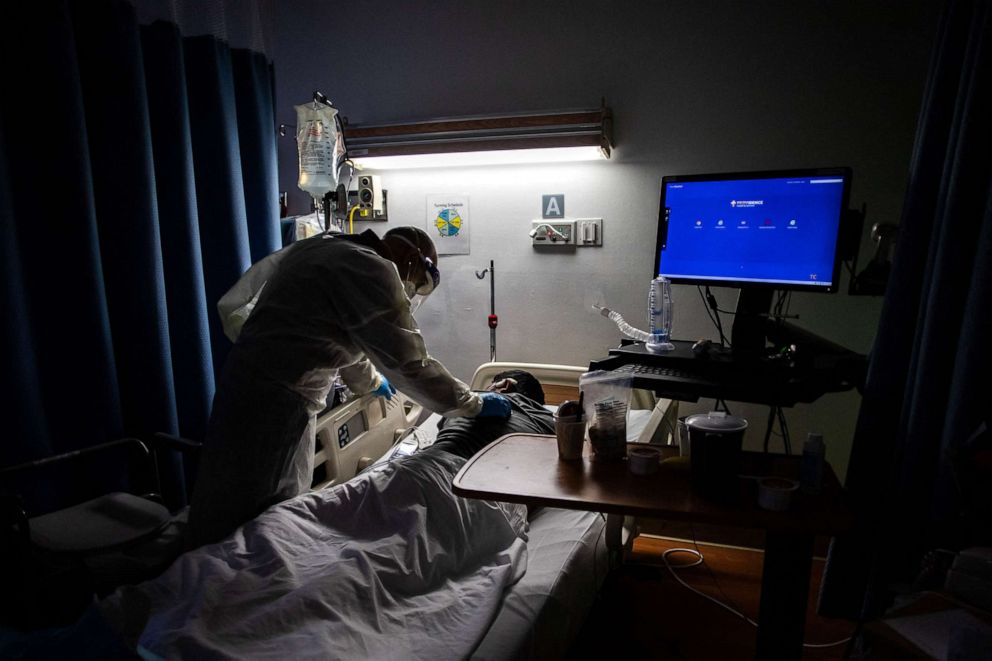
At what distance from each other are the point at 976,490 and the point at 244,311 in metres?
2.04

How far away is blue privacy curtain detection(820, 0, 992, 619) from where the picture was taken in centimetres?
114

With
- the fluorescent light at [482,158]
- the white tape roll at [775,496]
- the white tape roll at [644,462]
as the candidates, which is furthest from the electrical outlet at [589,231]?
the white tape roll at [775,496]

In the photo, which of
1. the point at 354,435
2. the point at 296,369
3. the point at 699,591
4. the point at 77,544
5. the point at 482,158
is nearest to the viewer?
the point at 77,544

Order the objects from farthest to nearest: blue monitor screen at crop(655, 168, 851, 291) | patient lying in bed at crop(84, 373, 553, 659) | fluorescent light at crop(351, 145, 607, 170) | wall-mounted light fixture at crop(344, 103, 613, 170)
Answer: fluorescent light at crop(351, 145, 607, 170) < wall-mounted light fixture at crop(344, 103, 613, 170) < blue monitor screen at crop(655, 168, 851, 291) < patient lying in bed at crop(84, 373, 553, 659)

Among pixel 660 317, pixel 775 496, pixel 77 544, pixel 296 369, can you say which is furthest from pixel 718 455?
pixel 77 544

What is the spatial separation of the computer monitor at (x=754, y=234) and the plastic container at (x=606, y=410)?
550 mm

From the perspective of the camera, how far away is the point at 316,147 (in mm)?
2494

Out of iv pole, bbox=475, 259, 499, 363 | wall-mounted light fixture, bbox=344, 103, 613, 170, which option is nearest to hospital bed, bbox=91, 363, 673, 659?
iv pole, bbox=475, 259, 499, 363

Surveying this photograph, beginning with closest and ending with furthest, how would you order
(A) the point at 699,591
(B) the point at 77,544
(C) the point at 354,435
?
(B) the point at 77,544
(A) the point at 699,591
(C) the point at 354,435

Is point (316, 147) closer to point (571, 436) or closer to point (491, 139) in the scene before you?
point (491, 139)

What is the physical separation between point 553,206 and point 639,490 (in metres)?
1.78

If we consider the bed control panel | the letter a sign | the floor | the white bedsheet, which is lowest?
the floor

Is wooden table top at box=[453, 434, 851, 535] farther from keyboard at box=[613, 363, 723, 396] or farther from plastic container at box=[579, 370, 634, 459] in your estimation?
keyboard at box=[613, 363, 723, 396]

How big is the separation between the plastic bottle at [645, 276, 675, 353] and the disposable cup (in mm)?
476
